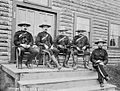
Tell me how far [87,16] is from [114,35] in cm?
303

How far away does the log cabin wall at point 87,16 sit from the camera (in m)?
6.48

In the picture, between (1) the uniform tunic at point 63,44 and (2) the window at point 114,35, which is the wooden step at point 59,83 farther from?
(2) the window at point 114,35

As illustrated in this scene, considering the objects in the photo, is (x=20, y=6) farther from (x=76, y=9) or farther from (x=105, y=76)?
(x=105, y=76)

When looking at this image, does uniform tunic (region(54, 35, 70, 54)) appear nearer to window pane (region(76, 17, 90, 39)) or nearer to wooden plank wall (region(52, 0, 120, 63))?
wooden plank wall (region(52, 0, 120, 63))

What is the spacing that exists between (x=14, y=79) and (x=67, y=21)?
478 cm

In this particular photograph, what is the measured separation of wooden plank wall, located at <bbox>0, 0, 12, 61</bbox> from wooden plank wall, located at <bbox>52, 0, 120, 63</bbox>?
238 centimetres

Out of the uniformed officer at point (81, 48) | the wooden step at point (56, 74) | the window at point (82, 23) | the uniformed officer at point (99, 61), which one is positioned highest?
the window at point (82, 23)

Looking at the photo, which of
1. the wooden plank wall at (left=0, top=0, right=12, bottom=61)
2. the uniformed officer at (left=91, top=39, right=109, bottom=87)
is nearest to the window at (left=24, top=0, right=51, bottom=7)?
the wooden plank wall at (left=0, top=0, right=12, bottom=61)

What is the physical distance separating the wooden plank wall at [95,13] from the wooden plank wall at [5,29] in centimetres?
238

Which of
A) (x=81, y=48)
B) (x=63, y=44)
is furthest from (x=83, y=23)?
(x=63, y=44)

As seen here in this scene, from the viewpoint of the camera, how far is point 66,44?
6.36 m

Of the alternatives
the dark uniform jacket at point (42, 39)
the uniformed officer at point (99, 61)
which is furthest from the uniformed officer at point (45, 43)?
the uniformed officer at point (99, 61)

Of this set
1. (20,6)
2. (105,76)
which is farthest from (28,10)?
(105,76)

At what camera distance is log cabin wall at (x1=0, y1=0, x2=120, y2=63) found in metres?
6.48
